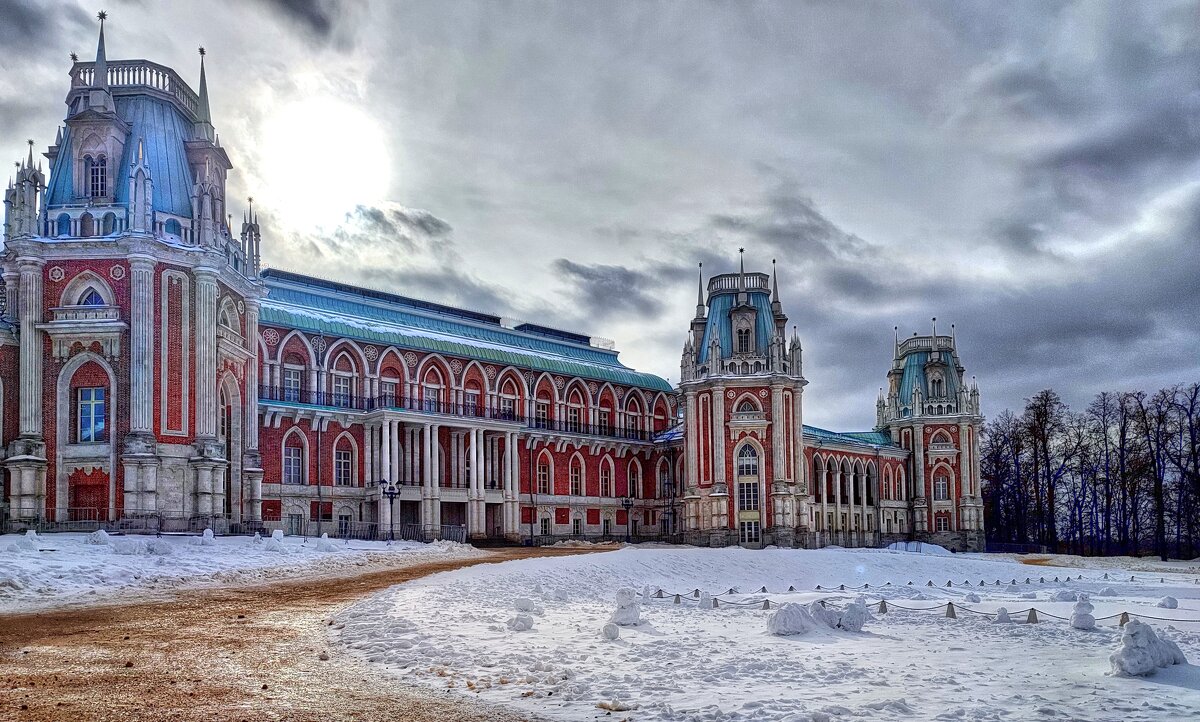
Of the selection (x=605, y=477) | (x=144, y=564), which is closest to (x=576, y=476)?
(x=605, y=477)

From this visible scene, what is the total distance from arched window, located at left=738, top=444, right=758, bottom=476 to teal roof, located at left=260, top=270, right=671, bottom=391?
1385 cm

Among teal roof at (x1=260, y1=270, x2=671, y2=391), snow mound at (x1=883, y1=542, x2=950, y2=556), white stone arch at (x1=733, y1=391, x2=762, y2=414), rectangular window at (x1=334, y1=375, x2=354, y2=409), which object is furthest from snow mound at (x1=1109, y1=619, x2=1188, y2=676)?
snow mound at (x1=883, y1=542, x2=950, y2=556)

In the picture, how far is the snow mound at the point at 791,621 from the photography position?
16344 millimetres

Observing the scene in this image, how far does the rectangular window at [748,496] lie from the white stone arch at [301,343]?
82.6 feet

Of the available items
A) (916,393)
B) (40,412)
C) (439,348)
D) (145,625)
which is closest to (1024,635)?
(145,625)

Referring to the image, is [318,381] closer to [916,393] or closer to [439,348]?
[439,348]

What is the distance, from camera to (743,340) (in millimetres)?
60969

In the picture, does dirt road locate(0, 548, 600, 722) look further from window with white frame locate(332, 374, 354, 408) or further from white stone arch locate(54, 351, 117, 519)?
window with white frame locate(332, 374, 354, 408)

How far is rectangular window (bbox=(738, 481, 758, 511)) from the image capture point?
58.8 metres

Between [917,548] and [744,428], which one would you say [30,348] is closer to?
[744,428]

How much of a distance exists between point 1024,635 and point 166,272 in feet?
101

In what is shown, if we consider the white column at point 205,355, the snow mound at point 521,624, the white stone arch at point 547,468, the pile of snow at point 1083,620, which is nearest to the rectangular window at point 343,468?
the white stone arch at point 547,468

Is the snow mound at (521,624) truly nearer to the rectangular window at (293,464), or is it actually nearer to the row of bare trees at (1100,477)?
the rectangular window at (293,464)

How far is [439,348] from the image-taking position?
59.3m
